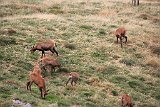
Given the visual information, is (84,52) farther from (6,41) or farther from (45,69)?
(6,41)

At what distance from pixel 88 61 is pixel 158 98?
222 inches

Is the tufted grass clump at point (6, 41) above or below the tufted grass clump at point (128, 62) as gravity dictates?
above

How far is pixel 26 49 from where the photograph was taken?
25.8m

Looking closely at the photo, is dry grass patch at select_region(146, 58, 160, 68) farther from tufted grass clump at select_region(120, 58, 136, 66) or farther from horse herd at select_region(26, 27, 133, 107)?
horse herd at select_region(26, 27, 133, 107)

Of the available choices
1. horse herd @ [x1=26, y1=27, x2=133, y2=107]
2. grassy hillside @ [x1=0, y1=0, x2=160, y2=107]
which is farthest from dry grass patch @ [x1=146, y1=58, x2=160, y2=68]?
horse herd @ [x1=26, y1=27, x2=133, y2=107]

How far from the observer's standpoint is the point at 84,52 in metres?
26.5

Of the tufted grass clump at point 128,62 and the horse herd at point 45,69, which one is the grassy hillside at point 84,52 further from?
the horse herd at point 45,69

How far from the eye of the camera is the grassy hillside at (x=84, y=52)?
64.4 ft

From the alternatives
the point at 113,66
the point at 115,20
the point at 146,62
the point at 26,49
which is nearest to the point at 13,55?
the point at 26,49

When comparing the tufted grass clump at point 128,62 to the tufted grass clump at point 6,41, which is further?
the tufted grass clump at point 6,41

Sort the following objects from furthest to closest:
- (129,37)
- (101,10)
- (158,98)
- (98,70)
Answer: (101,10)
(129,37)
(98,70)
(158,98)

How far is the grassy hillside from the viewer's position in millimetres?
19625

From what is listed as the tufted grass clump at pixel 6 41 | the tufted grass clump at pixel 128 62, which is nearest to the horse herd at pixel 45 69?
the tufted grass clump at pixel 6 41

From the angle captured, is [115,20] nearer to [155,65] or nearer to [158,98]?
[155,65]
